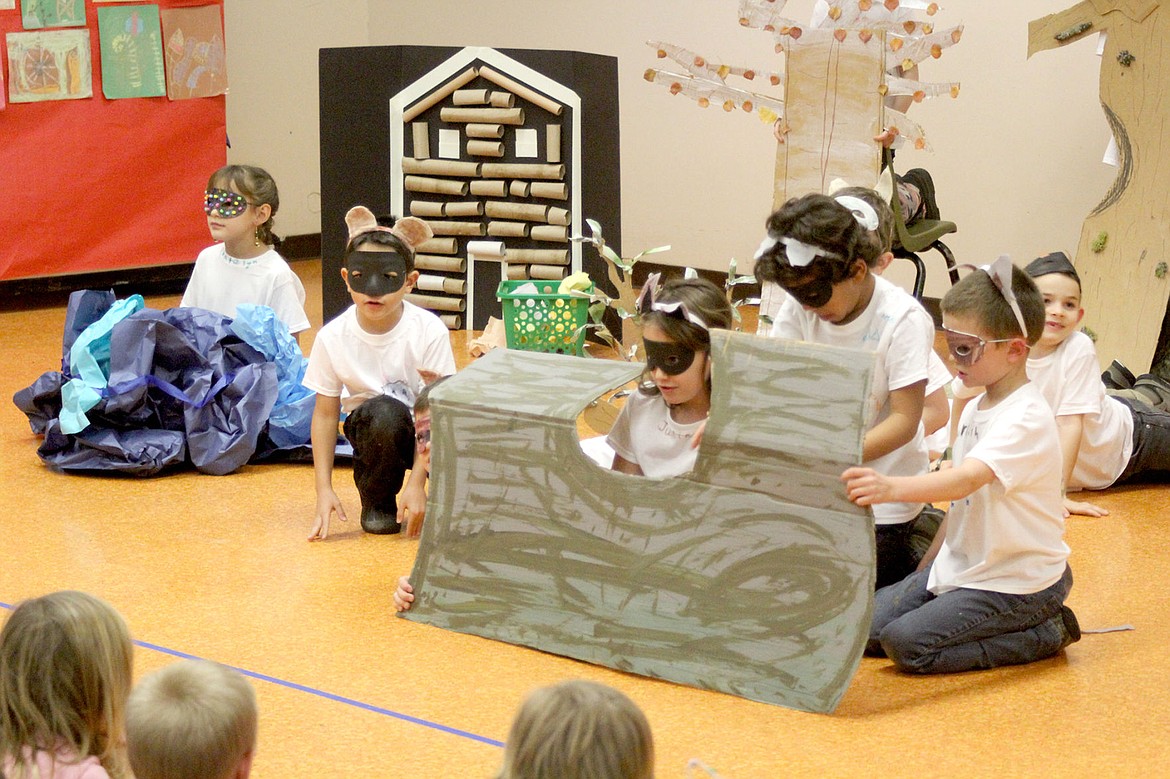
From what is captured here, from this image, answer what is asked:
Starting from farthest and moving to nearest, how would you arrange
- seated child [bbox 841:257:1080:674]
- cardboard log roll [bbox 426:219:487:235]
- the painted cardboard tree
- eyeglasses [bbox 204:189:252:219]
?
cardboard log roll [bbox 426:219:487:235] → the painted cardboard tree → eyeglasses [bbox 204:189:252:219] → seated child [bbox 841:257:1080:674]

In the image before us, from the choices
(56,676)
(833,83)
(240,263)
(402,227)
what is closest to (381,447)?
(402,227)

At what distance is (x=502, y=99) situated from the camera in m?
5.88

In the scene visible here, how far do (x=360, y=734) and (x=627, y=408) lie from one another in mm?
970

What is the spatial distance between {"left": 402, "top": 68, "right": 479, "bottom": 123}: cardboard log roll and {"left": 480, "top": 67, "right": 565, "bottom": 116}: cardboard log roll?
6 centimetres

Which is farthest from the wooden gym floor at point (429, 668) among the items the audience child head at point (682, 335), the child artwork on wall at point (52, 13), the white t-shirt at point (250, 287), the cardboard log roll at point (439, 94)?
the child artwork on wall at point (52, 13)

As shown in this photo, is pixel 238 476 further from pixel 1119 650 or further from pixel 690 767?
pixel 1119 650

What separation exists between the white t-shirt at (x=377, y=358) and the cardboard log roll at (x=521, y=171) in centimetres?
240

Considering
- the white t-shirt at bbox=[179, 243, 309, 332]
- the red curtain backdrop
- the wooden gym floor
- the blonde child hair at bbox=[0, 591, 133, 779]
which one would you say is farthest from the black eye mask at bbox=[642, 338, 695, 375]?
the red curtain backdrop

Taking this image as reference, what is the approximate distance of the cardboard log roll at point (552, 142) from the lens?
Answer: 5.83m

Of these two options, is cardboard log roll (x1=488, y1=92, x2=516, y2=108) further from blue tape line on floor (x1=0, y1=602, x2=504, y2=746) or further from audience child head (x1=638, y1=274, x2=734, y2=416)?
blue tape line on floor (x1=0, y1=602, x2=504, y2=746)

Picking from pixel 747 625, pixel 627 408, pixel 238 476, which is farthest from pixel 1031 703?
pixel 238 476

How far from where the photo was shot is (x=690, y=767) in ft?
7.50

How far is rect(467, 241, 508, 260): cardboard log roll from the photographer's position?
5.92m

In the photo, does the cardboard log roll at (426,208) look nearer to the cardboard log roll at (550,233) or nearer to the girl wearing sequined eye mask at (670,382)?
the cardboard log roll at (550,233)
